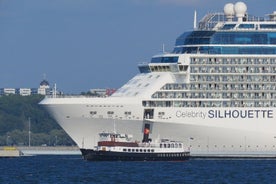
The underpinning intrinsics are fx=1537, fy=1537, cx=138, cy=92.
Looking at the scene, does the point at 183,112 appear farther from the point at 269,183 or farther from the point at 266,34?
the point at 269,183

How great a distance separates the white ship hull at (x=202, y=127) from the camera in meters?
122

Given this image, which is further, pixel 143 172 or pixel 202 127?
pixel 202 127

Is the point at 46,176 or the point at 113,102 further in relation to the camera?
the point at 113,102

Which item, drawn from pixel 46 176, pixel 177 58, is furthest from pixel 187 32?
pixel 46 176

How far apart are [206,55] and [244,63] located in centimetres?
312

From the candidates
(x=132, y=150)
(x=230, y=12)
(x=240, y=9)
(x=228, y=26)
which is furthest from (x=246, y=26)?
(x=132, y=150)

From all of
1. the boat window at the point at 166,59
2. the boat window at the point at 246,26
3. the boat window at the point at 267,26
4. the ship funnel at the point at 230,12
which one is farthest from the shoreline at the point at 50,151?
the boat window at the point at 267,26

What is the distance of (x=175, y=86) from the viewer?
403 ft

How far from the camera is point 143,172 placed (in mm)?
106750

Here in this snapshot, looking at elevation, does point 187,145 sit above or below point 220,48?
below

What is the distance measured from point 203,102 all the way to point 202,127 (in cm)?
222

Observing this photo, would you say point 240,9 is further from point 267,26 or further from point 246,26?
point 267,26

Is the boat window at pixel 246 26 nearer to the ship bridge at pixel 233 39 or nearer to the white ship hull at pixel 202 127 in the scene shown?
the ship bridge at pixel 233 39

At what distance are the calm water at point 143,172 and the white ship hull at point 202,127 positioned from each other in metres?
1.19
